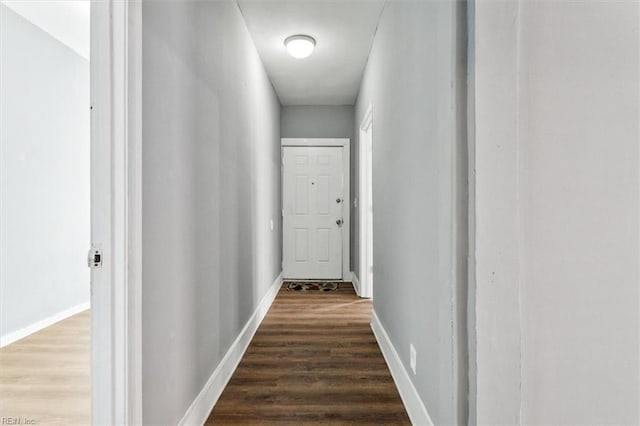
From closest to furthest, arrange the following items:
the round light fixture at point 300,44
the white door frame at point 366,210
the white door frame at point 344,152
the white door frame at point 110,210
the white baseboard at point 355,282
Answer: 1. the white door frame at point 110,210
2. the round light fixture at point 300,44
3. the white door frame at point 366,210
4. the white baseboard at point 355,282
5. the white door frame at point 344,152

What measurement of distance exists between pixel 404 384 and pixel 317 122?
3.94 meters

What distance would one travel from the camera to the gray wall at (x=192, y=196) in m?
1.30

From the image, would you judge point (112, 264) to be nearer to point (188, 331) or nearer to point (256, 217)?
point (188, 331)

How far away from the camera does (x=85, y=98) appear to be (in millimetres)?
3736

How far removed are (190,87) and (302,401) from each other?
5.42 feet

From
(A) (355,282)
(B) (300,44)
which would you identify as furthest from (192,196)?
(A) (355,282)

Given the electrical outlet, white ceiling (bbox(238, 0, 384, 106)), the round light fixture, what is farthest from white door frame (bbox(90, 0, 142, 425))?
the round light fixture

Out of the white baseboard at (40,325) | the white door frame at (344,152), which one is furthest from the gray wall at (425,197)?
the white baseboard at (40,325)

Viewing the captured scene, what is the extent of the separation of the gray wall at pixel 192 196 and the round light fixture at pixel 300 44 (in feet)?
1.32

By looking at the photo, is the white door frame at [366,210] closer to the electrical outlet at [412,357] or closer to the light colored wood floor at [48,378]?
the electrical outlet at [412,357]

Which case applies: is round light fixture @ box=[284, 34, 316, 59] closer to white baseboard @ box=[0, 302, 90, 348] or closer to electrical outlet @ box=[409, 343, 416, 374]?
electrical outlet @ box=[409, 343, 416, 374]

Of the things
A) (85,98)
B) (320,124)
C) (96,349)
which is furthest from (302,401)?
(320,124)

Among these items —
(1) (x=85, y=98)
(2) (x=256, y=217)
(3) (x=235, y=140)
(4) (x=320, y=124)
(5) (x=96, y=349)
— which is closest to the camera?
(5) (x=96, y=349)

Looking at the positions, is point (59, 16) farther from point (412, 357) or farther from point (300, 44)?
point (412, 357)
